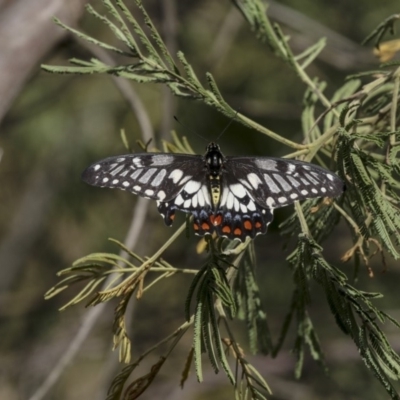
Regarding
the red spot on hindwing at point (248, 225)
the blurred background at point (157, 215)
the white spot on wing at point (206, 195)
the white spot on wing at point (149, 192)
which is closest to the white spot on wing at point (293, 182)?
the red spot on hindwing at point (248, 225)

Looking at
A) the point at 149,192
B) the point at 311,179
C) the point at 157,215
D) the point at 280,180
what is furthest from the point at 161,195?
the point at 157,215

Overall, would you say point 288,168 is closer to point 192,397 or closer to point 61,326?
point 192,397

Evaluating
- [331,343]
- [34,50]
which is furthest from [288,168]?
[331,343]

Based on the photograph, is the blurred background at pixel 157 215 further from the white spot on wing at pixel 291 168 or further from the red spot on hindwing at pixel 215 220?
the red spot on hindwing at pixel 215 220

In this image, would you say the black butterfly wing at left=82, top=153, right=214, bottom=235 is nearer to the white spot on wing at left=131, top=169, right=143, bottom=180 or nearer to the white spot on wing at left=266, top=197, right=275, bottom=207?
the white spot on wing at left=131, top=169, right=143, bottom=180

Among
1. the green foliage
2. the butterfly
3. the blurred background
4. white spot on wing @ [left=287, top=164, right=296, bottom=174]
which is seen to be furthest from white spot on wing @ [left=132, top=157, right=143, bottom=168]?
the blurred background

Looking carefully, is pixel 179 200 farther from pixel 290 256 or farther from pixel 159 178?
pixel 290 256
